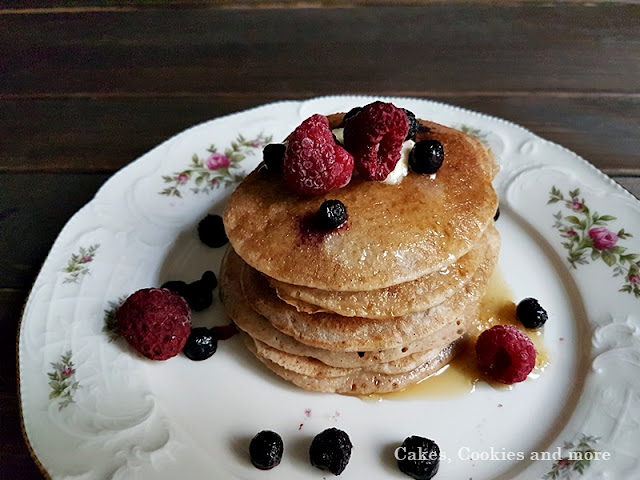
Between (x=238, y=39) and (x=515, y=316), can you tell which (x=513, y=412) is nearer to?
(x=515, y=316)

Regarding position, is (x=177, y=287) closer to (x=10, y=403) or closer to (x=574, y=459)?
(x=10, y=403)

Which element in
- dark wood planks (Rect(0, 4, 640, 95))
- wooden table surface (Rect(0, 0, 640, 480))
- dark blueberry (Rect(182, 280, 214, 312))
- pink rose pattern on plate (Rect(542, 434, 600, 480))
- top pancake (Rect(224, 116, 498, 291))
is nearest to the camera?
pink rose pattern on plate (Rect(542, 434, 600, 480))

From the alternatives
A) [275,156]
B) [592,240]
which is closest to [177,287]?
[275,156]

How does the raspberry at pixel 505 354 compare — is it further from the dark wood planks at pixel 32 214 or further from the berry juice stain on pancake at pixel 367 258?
the dark wood planks at pixel 32 214

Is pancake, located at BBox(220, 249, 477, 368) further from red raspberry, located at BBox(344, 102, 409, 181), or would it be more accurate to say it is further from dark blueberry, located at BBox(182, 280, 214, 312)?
red raspberry, located at BBox(344, 102, 409, 181)

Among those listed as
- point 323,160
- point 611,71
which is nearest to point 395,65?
point 611,71

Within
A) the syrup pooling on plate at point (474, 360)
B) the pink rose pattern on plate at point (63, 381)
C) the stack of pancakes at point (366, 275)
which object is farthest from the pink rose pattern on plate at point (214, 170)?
the syrup pooling on plate at point (474, 360)

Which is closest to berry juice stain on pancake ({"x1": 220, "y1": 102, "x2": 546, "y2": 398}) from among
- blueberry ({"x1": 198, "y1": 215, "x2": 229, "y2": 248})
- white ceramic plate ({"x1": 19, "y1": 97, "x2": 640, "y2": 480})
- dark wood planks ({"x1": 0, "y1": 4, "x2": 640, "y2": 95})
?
white ceramic plate ({"x1": 19, "y1": 97, "x2": 640, "y2": 480})
